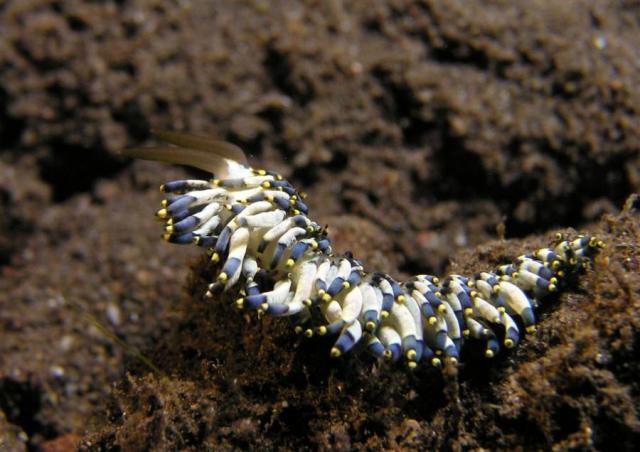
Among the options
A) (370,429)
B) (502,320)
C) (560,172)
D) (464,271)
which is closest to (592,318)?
(502,320)

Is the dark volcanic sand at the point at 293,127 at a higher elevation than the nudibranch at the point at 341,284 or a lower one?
higher

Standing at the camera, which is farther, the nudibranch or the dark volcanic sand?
the dark volcanic sand

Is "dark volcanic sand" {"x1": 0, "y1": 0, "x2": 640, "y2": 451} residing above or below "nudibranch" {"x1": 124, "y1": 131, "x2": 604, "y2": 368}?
above

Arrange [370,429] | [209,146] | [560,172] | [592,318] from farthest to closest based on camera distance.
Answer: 1. [560,172]
2. [209,146]
3. [370,429]
4. [592,318]

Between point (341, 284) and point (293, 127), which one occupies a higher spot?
point (293, 127)

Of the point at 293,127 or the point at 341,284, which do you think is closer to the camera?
the point at 341,284

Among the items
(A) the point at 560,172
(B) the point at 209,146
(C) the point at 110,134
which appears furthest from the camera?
(C) the point at 110,134

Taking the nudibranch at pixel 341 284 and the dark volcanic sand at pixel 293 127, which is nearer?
the nudibranch at pixel 341 284

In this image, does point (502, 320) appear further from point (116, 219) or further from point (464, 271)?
point (116, 219)
